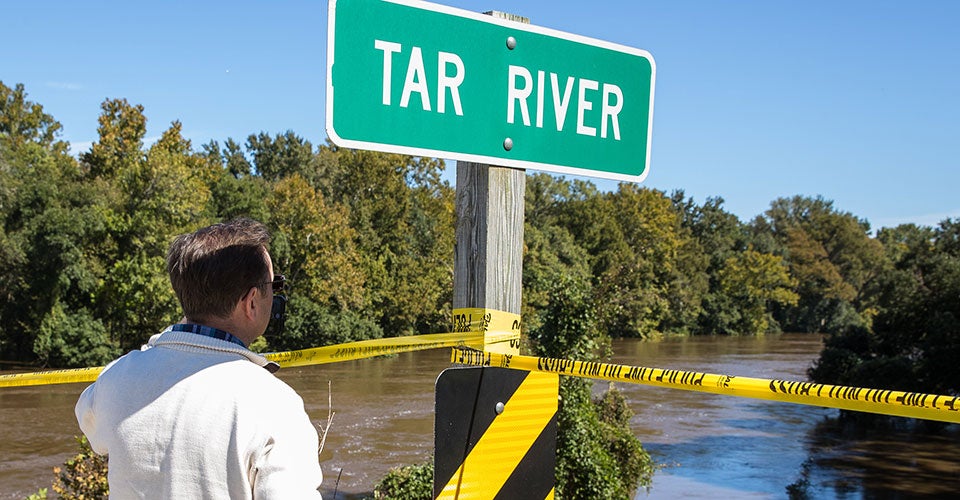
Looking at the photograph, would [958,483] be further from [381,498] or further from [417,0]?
[417,0]

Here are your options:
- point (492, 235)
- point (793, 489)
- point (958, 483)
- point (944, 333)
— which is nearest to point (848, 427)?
point (944, 333)

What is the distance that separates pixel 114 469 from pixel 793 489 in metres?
18.5

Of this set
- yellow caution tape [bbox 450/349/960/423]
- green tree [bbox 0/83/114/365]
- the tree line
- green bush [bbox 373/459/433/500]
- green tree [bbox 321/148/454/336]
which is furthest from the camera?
green tree [bbox 321/148/454/336]

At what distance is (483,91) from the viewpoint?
7.69 ft

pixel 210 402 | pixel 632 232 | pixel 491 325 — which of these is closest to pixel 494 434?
pixel 491 325

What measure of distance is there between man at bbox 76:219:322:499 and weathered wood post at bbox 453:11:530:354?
0.85m

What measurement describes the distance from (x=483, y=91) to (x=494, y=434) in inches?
37.6

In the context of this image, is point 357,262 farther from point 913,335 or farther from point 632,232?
point 632,232

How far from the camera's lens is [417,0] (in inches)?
88.6

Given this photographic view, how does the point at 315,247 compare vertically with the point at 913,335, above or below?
above

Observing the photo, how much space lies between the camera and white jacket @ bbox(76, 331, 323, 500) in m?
1.42

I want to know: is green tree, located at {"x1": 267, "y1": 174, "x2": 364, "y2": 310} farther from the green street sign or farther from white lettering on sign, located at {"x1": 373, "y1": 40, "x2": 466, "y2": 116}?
white lettering on sign, located at {"x1": 373, "y1": 40, "x2": 466, "y2": 116}

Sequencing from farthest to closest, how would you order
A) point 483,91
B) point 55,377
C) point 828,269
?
point 828,269
point 55,377
point 483,91

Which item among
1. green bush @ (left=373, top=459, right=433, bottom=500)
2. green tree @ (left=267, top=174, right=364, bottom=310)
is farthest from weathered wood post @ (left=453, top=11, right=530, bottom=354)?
green tree @ (left=267, top=174, right=364, bottom=310)
